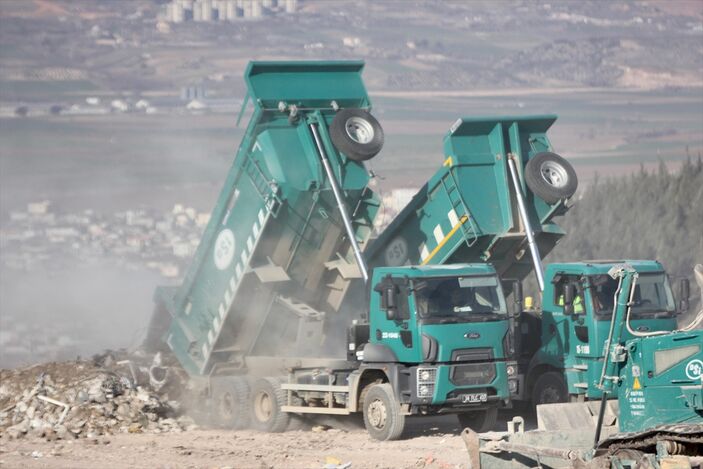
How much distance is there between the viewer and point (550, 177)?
20.8m

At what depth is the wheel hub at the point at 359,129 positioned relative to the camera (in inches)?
821

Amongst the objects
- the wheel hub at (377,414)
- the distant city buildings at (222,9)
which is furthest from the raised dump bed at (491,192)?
the distant city buildings at (222,9)

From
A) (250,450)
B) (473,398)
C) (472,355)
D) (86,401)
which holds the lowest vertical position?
(250,450)

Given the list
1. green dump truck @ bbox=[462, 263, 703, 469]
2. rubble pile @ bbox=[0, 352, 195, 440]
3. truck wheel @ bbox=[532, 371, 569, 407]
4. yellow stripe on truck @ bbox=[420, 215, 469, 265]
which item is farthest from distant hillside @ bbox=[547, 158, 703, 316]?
green dump truck @ bbox=[462, 263, 703, 469]

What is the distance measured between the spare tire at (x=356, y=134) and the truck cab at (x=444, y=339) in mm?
2879

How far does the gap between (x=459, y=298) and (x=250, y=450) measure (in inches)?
129

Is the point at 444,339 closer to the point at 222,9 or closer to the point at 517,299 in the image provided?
the point at 517,299

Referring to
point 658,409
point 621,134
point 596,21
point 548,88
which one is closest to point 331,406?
point 658,409

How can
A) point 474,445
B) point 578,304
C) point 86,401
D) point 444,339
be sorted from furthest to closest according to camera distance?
point 86,401
point 578,304
point 444,339
point 474,445

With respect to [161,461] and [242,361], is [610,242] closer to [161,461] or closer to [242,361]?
[242,361]

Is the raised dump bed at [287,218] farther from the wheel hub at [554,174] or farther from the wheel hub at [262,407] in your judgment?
the wheel hub at [554,174]

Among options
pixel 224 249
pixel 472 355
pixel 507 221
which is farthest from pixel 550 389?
Result: pixel 224 249

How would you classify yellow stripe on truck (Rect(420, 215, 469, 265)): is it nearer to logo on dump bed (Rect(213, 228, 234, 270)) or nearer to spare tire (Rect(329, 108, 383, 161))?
spare tire (Rect(329, 108, 383, 161))

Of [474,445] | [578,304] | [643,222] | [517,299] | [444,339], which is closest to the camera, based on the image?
[474,445]
